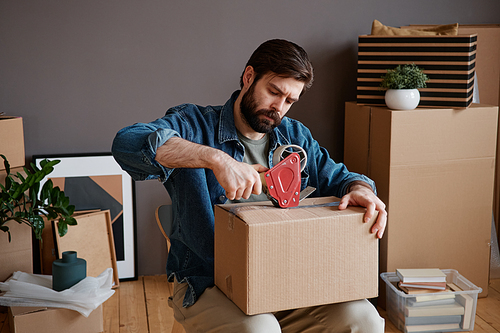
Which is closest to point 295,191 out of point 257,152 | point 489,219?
point 257,152

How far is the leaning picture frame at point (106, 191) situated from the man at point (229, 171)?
117cm

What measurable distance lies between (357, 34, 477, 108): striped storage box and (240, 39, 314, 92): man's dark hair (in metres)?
1.03

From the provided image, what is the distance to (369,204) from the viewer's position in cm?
119

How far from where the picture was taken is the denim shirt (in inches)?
47.8

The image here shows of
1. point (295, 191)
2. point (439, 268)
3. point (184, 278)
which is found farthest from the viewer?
point (439, 268)

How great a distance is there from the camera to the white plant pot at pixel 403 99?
2.22 metres

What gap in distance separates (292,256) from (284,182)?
19cm

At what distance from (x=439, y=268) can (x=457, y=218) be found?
0.86 ft

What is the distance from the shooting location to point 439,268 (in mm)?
2369

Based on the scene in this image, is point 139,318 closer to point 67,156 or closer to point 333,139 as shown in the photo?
point 67,156

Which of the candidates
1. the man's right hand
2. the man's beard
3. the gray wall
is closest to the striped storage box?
the gray wall

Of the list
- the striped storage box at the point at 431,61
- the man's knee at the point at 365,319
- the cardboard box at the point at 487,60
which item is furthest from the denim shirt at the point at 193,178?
the cardboard box at the point at 487,60

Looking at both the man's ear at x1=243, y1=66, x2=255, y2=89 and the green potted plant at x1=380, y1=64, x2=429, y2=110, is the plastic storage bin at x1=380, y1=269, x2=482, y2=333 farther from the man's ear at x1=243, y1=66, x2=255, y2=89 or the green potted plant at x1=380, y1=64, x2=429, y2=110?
the man's ear at x1=243, y1=66, x2=255, y2=89

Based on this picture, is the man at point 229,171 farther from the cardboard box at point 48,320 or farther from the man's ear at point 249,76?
the cardboard box at point 48,320
